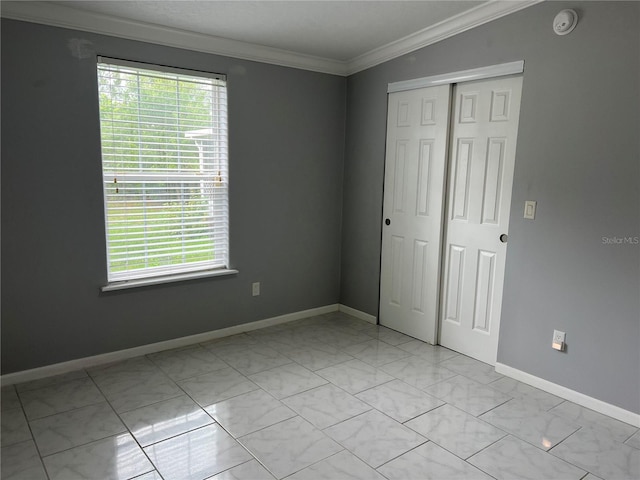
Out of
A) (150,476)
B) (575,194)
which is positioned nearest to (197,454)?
(150,476)

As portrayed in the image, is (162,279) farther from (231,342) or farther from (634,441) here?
(634,441)

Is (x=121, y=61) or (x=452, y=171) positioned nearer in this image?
(x=121, y=61)

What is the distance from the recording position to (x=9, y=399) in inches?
103

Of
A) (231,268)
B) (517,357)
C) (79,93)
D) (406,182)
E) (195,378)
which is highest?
(79,93)

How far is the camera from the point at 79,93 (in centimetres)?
283

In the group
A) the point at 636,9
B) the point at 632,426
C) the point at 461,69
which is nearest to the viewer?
the point at 636,9

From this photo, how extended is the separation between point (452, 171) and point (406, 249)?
750 millimetres

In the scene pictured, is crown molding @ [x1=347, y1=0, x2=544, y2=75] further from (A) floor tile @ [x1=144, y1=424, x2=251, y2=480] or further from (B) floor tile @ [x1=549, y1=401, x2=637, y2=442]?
(A) floor tile @ [x1=144, y1=424, x2=251, y2=480]

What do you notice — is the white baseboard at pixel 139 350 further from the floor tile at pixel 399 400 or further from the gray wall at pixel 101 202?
the floor tile at pixel 399 400

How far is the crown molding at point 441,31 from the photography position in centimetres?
272

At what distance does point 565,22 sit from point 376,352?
95.8 inches

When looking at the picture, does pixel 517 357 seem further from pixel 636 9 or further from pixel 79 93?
pixel 79 93

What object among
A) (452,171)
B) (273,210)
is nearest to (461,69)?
(452,171)

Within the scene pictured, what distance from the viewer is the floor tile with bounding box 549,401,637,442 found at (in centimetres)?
234
